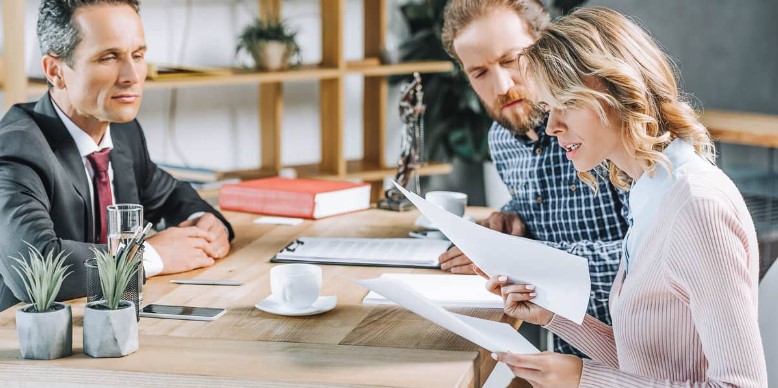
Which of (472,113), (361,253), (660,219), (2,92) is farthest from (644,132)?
(472,113)

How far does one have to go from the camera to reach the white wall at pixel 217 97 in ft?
13.1

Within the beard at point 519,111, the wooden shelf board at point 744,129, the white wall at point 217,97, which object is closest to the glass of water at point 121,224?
the beard at point 519,111

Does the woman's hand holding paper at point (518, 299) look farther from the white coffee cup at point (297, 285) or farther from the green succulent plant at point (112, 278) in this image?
the green succulent plant at point (112, 278)

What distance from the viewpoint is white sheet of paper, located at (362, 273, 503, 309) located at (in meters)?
1.78

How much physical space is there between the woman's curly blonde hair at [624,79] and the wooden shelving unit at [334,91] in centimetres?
223

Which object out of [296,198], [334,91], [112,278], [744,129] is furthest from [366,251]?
[744,129]

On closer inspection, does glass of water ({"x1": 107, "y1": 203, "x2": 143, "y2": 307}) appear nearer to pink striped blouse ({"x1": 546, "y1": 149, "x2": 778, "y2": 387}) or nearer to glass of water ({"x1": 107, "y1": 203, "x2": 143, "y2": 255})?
glass of water ({"x1": 107, "y1": 203, "x2": 143, "y2": 255})

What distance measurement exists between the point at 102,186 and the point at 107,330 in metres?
0.78

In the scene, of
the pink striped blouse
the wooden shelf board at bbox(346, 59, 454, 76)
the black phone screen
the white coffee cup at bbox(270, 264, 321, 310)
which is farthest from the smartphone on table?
the wooden shelf board at bbox(346, 59, 454, 76)

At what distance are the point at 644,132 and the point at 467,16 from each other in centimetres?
95

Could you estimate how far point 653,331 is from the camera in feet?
5.06

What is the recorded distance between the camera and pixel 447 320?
1479mm

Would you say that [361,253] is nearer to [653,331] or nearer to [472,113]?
[653,331]

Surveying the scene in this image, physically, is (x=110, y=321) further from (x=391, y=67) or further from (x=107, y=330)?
(x=391, y=67)
